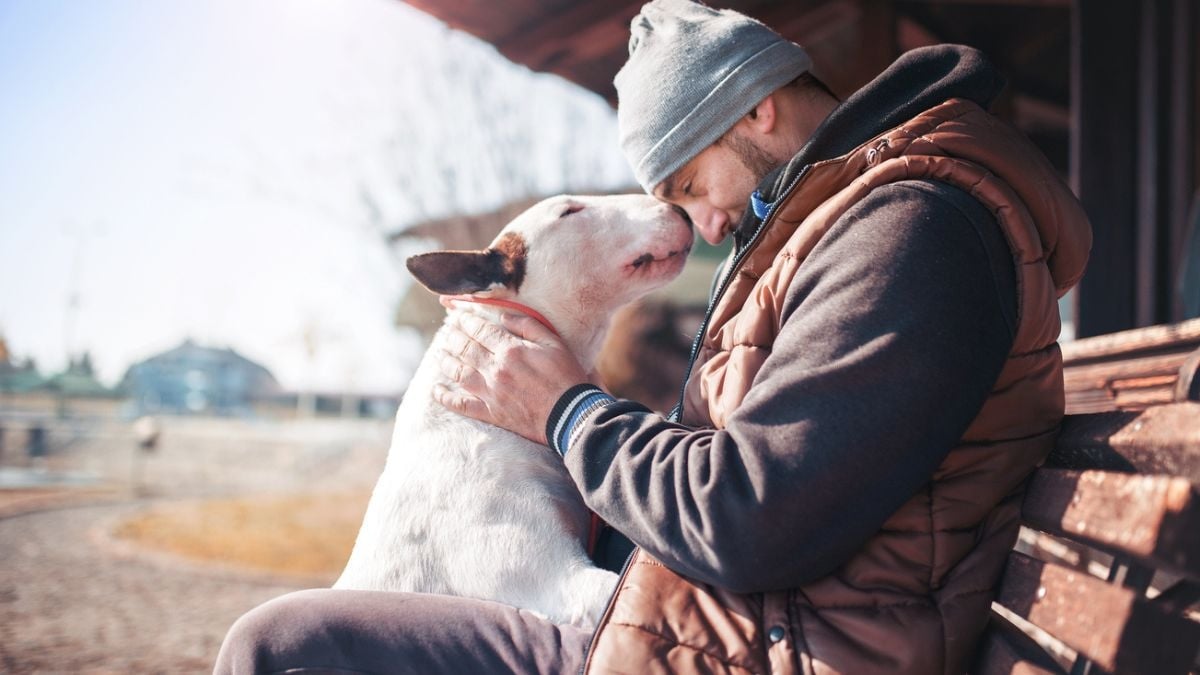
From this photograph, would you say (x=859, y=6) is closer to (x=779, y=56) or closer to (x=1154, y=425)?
(x=779, y=56)

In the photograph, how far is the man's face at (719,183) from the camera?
206 centimetres

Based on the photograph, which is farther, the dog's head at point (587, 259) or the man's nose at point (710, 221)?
the dog's head at point (587, 259)

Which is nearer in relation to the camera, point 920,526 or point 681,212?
point 920,526

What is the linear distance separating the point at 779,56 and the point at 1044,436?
1.10m

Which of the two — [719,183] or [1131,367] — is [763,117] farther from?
[1131,367]

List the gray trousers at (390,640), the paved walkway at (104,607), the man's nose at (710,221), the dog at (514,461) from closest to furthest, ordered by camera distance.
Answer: the gray trousers at (390,640) < the dog at (514,461) < the man's nose at (710,221) < the paved walkway at (104,607)

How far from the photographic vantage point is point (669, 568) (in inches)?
52.7

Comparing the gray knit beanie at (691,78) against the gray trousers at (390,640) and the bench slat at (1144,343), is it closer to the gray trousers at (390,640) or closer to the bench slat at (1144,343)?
the bench slat at (1144,343)

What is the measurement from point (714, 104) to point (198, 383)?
40.7 metres

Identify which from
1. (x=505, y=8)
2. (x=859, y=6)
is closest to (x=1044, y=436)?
(x=505, y=8)

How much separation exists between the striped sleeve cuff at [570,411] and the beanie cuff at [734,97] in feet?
2.36

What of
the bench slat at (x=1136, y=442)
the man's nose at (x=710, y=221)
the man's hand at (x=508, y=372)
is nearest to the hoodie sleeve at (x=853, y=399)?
the bench slat at (x=1136, y=442)

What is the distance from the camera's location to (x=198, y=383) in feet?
125

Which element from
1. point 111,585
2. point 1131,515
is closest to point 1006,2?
point 1131,515
